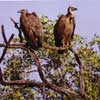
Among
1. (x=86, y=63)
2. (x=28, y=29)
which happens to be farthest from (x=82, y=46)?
(x=28, y=29)

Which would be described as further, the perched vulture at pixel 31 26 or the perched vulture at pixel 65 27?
the perched vulture at pixel 65 27

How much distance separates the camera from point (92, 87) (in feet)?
65.9

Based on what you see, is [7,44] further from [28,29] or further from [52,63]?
[52,63]

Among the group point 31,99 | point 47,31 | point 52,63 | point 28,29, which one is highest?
point 28,29

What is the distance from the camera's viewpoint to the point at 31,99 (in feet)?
67.8

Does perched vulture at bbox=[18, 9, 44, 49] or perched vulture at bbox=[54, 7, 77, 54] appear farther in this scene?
perched vulture at bbox=[54, 7, 77, 54]

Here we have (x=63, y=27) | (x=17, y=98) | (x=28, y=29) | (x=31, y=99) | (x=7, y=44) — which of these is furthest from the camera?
(x=31, y=99)

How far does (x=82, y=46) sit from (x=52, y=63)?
4.51ft

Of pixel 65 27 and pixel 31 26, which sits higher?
pixel 31 26

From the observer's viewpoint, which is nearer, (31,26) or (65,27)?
(31,26)

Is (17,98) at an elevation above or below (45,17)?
below

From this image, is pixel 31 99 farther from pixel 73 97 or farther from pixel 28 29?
pixel 73 97

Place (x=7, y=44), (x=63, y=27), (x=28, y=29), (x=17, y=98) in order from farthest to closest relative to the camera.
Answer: (x=17, y=98), (x=63, y=27), (x=28, y=29), (x=7, y=44)

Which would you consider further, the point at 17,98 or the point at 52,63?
the point at 52,63
